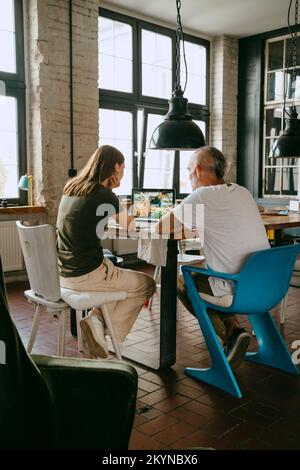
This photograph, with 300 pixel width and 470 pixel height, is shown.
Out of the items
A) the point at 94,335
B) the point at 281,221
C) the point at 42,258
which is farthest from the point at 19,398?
the point at 281,221

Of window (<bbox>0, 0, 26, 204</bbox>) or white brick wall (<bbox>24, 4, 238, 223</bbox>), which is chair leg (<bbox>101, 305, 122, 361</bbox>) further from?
window (<bbox>0, 0, 26, 204</bbox>)

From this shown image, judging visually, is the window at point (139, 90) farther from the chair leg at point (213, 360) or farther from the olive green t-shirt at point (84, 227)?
the chair leg at point (213, 360)

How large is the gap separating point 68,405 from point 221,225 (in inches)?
57.3

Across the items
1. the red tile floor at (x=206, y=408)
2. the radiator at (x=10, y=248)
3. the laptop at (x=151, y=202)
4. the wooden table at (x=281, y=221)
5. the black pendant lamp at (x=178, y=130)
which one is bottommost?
the red tile floor at (x=206, y=408)

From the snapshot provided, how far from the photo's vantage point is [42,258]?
2.67m

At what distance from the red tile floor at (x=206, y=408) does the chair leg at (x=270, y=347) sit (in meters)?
0.06

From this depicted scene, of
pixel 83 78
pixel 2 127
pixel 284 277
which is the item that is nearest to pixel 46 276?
pixel 284 277

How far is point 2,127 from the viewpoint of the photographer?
5574 millimetres

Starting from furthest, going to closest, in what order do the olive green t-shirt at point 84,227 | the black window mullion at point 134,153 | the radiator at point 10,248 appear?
the black window mullion at point 134,153 → the radiator at point 10,248 → the olive green t-shirt at point 84,227

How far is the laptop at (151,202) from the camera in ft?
13.7

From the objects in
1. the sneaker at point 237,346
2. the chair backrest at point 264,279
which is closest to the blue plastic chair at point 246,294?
the chair backrest at point 264,279

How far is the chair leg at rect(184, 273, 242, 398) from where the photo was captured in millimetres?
2664

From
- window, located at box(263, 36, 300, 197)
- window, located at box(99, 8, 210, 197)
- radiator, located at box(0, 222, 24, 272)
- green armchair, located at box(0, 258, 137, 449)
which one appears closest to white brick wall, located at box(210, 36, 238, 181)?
window, located at box(99, 8, 210, 197)

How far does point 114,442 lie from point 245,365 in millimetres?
1790
